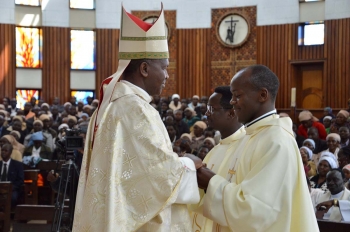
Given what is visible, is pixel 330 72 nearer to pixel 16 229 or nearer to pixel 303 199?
pixel 16 229

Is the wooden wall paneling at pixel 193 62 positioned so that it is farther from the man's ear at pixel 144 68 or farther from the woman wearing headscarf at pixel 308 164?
the man's ear at pixel 144 68

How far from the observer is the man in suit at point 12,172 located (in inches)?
351

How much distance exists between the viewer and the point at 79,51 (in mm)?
20562

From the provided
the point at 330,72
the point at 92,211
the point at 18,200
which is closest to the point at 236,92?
the point at 92,211

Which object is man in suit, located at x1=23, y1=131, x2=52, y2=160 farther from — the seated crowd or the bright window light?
the bright window light

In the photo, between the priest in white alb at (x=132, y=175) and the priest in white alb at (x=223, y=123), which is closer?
the priest in white alb at (x=132, y=175)

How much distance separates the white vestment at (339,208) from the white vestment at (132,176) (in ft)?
10.4

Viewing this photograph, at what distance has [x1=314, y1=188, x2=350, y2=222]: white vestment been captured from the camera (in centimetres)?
578

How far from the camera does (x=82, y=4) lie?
805 inches

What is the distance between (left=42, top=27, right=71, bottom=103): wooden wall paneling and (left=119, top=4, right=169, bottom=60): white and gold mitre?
56.6 ft

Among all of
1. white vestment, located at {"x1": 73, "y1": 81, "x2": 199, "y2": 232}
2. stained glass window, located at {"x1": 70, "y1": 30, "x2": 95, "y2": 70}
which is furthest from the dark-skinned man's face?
stained glass window, located at {"x1": 70, "y1": 30, "x2": 95, "y2": 70}

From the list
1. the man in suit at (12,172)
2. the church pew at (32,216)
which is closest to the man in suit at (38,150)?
the man in suit at (12,172)

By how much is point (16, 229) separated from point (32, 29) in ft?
47.8

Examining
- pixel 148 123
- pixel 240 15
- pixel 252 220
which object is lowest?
pixel 252 220
